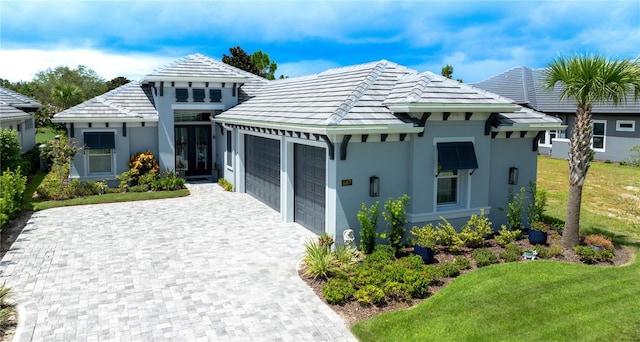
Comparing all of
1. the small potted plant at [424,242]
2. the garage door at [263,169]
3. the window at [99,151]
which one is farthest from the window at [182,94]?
the small potted plant at [424,242]

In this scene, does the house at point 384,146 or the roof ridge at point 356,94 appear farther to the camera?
the house at point 384,146

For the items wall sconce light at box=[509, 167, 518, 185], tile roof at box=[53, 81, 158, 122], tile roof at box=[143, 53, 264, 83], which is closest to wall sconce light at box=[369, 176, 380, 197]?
wall sconce light at box=[509, 167, 518, 185]

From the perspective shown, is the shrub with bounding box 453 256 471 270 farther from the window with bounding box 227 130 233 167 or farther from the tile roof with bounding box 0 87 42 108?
the tile roof with bounding box 0 87 42 108

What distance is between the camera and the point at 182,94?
885 inches

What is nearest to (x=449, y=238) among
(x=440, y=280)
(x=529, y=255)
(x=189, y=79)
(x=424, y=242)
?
(x=424, y=242)

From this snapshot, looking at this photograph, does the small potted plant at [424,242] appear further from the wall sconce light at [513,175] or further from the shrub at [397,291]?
the wall sconce light at [513,175]

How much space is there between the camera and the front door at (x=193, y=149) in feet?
78.9

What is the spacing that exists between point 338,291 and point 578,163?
23.1ft

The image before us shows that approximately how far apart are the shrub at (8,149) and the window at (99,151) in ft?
9.72

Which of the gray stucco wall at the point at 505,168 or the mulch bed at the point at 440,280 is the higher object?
the gray stucco wall at the point at 505,168

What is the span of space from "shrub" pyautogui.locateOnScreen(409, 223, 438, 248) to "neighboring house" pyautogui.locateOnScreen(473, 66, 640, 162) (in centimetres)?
1685

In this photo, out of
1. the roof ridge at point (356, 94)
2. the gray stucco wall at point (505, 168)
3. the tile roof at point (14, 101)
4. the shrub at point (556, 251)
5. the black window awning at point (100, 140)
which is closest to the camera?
the shrub at point (556, 251)

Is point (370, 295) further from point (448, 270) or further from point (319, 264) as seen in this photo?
point (448, 270)

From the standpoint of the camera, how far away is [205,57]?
24.8 m
